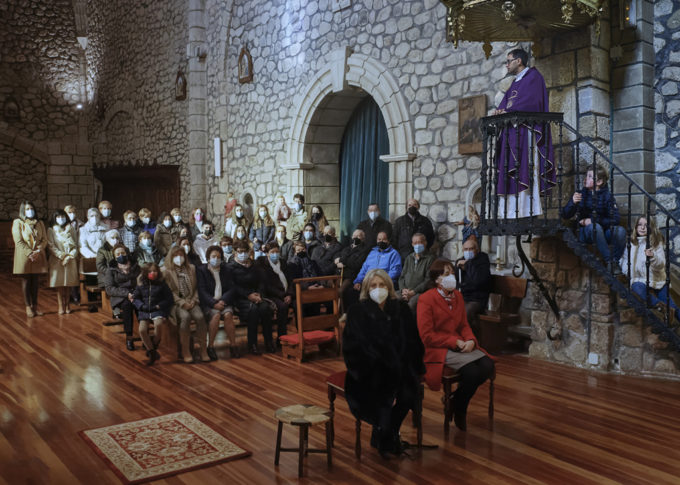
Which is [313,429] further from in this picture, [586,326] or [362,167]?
[362,167]

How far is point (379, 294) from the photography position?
11.6ft

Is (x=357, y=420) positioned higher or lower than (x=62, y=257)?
lower

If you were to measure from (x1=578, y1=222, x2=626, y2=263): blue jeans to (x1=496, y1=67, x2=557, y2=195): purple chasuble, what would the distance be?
494mm

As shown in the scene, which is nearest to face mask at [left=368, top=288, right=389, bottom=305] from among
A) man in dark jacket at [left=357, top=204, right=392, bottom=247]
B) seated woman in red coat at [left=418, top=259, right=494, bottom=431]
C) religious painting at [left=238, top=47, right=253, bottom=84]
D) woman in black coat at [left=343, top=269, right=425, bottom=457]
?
woman in black coat at [left=343, top=269, right=425, bottom=457]

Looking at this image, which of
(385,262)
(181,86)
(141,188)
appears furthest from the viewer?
(141,188)

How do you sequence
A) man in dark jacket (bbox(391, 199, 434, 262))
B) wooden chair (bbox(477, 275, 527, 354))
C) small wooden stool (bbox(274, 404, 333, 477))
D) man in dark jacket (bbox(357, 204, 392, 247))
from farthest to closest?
man in dark jacket (bbox(357, 204, 392, 247)), man in dark jacket (bbox(391, 199, 434, 262)), wooden chair (bbox(477, 275, 527, 354)), small wooden stool (bbox(274, 404, 333, 477))

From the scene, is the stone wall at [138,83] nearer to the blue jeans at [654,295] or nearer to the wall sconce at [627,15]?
the wall sconce at [627,15]

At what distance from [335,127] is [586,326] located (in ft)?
18.3

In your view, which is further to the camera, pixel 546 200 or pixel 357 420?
pixel 546 200

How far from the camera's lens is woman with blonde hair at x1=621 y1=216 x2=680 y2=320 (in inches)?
200

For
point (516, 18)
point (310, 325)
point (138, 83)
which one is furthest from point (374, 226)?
point (138, 83)

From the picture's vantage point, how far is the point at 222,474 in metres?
3.32

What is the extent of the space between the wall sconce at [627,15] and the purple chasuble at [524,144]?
1022mm

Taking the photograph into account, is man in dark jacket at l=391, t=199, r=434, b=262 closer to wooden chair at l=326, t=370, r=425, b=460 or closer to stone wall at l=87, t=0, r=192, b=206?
wooden chair at l=326, t=370, r=425, b=460
